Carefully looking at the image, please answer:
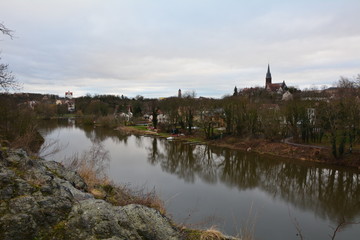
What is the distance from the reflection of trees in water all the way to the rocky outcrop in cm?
1124

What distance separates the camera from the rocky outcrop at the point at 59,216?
2.94 metres

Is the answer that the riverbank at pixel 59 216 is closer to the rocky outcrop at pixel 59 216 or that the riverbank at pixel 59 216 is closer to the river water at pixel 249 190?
the rocky outcrop at pixel 59 216

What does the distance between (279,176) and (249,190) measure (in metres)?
4.56

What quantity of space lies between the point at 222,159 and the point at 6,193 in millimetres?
21911

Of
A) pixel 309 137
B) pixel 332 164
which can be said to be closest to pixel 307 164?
pixel 332 164

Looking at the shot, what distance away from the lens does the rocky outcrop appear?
2.94 m

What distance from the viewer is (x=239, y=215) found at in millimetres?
→ 11055

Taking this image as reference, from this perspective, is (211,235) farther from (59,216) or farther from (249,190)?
(249,190)

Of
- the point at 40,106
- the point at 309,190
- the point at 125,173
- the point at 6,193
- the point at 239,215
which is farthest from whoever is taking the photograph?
the point at 40,106

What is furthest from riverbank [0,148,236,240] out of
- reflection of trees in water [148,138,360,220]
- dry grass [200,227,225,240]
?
reflection of trees in water [148,138,360,220]

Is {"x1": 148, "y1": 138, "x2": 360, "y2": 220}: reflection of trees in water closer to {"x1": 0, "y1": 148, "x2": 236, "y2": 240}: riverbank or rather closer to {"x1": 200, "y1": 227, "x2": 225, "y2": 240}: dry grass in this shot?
{"x1": 200, "y1": 227, "x2": 225, "y2": 240}: dry grass

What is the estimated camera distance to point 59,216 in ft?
10.6

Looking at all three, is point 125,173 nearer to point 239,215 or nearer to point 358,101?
point 239,215

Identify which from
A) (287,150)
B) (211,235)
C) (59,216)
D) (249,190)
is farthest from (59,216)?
(287,150)
